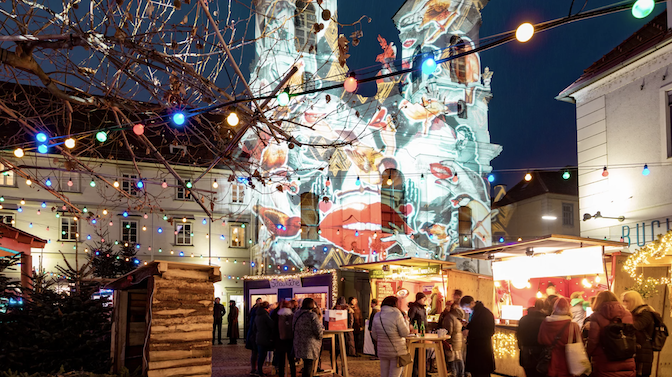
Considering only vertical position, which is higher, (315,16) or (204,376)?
(315,16)

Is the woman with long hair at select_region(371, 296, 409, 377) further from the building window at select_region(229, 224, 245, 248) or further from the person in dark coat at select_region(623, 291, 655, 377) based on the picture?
the building window at select_region(229, 224, 245, 248)

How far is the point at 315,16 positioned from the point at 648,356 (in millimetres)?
26915

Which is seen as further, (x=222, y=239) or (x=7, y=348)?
(x=222, y=239)

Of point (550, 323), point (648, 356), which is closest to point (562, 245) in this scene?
point (648, 356)

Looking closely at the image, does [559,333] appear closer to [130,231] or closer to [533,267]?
[533,267]

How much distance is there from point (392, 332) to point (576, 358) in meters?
2.60

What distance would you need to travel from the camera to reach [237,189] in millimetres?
32312

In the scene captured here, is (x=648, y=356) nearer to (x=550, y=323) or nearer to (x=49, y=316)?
(x=550, y=323)

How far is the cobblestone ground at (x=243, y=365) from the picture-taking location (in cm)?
1244

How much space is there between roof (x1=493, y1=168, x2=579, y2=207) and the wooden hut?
3697cm

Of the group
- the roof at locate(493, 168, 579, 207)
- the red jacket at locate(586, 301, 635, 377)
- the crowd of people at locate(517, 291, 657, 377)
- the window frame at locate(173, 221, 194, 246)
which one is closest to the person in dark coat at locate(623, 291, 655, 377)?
the crowd of people at locate(517, 291, 657, 377)

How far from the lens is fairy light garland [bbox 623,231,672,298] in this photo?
9.69 meters

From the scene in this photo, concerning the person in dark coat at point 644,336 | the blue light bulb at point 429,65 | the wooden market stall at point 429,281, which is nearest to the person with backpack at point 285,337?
the wooden market stall at point 429,281

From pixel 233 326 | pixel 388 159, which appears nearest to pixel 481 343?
pixel 233 326
